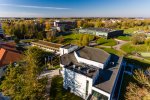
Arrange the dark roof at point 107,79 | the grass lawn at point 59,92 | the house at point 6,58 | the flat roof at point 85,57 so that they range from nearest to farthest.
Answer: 1. the dark roof at point 107,79
2. the grass lawn at point 59,92
3. the flat roof at point 85,57
4. the house at point 6,58

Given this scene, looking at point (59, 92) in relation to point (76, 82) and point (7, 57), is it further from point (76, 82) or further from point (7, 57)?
point (7, 57)

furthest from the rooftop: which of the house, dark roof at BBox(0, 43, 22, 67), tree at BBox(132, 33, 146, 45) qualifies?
tree at BBox(132, 33, 146, 45)

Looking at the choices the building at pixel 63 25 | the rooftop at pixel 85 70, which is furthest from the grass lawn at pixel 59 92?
the building at pixel 63 25

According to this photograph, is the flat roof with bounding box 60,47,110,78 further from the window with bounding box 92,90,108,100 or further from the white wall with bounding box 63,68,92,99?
the window with bounding box 92,90,108,100

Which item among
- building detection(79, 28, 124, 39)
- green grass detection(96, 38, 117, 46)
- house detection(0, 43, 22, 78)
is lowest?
green grass detection(96, 38, 117, 46)

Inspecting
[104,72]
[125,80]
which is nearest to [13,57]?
[104,72]

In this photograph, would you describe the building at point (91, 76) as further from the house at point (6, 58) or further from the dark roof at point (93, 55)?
the house at point (6, 58)
